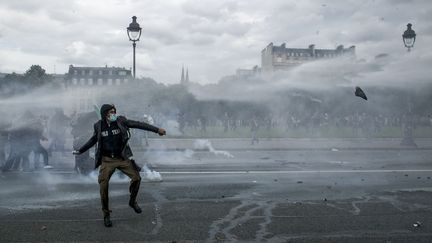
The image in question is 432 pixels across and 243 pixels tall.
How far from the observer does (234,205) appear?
7.01 metres

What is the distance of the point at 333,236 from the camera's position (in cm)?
518

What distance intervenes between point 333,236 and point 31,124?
9851 millimetres

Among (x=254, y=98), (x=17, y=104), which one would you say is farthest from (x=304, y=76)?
(x=17, y=104)

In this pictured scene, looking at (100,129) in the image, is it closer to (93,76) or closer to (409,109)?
(409,109)

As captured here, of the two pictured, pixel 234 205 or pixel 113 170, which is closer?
pixel 113 170

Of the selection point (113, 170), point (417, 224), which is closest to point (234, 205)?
point (113, 170)

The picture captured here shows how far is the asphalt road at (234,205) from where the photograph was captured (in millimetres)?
5305

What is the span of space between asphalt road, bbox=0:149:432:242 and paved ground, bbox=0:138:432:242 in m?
0.01

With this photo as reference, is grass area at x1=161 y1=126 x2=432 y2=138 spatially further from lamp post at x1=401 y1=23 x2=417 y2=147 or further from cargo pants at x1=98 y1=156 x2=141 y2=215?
cargo pants at x1=98 y1=156 x2=141 y2=215

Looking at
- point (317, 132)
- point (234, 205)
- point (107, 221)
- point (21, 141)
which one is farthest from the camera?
point (317, 132)

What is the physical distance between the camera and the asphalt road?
5.30 meters

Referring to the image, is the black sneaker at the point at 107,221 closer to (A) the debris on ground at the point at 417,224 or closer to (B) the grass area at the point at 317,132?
(A) the debris on ground at the point at 417,224

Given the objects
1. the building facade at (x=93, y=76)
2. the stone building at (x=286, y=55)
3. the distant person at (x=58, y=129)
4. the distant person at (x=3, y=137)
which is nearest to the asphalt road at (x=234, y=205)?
the distant person at (x=3, y=137)

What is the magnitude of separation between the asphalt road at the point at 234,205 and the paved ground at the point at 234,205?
1cm
